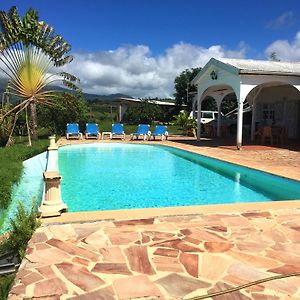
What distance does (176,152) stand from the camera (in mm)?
16812

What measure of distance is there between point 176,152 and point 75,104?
30.6ft

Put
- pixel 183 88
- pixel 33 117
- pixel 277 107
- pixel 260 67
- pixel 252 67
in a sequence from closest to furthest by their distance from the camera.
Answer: pixel 252 67 < pixel 260 67 < pixel 33 117 < pixel 277 107 < pixel 183 88

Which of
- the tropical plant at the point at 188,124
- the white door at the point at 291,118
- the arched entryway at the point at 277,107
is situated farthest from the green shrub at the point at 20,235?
the tropical plant at the point at 188,124

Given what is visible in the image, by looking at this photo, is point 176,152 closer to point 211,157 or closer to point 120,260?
point 211,157

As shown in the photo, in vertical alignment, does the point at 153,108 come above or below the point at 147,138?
above

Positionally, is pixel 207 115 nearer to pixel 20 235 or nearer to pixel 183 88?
pixel 183 88

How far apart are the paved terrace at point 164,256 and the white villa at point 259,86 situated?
410 inches

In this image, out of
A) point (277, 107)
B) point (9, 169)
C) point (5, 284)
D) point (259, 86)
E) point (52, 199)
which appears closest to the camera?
point (5, 284)

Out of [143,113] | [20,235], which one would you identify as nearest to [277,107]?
[143,113]

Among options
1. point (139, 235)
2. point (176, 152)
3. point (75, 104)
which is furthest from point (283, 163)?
point (75, 104)

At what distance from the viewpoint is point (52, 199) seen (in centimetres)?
545

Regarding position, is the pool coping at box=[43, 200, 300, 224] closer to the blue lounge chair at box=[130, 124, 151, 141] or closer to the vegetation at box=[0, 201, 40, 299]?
the vegetation at box=[0, 201, 40, 299]

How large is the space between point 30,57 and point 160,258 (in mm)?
16452

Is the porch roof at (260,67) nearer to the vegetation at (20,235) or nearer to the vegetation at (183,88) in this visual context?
the vegetation at (20,235)
